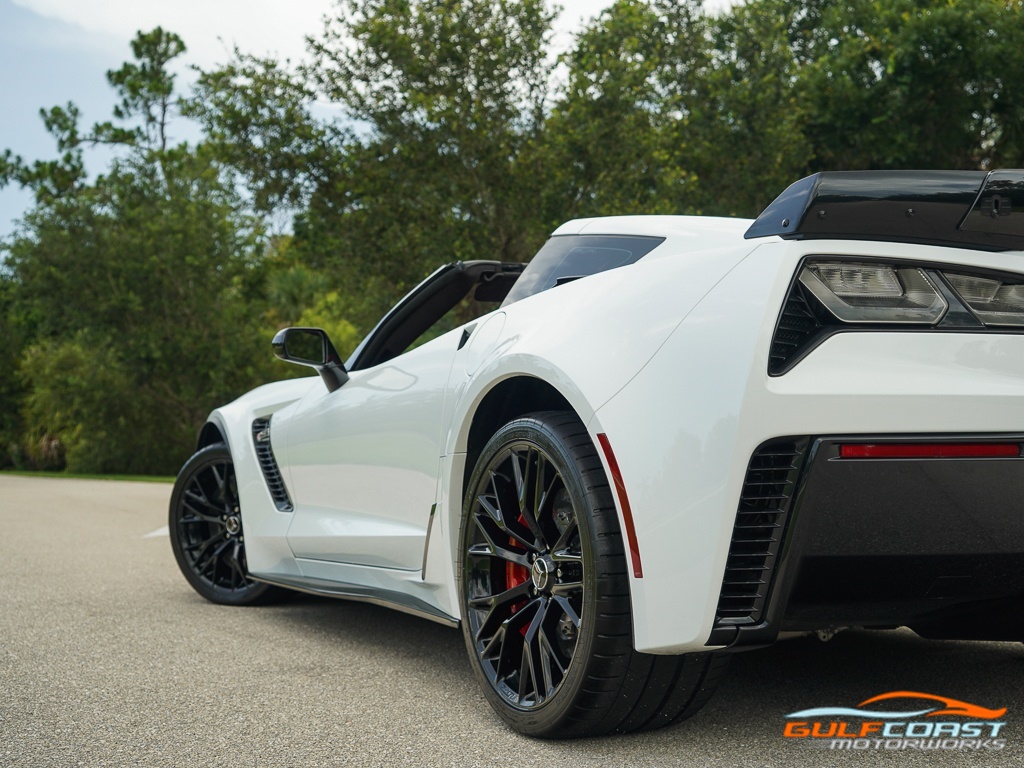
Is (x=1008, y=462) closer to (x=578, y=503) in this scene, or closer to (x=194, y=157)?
(x=578, y=503)

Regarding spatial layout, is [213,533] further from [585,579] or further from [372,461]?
[585,579]

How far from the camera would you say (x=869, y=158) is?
74.2ft

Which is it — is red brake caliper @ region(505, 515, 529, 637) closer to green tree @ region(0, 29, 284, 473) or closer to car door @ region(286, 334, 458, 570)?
car door @ region(286, 334, 458, 570)

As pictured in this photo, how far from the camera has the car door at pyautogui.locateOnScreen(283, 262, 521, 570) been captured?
3.68 m

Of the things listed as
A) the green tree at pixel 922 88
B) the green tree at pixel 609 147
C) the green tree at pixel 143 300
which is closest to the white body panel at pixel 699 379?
the green tree at pixel 609 147

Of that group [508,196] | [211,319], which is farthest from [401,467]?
[211,319]

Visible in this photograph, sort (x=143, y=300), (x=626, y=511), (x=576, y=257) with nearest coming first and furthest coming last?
(x=626, y=511) < (x=576, y=257) < (x=143, y=300)

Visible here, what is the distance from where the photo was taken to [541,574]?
9.79 feet

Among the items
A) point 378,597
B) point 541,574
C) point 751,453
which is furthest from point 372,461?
point 751,453

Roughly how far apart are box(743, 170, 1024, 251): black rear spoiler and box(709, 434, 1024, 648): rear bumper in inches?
18.5

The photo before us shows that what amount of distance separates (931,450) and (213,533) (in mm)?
4084

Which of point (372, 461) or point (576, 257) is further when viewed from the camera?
point (372, 461)

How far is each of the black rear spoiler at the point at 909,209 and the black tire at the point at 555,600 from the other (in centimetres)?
77

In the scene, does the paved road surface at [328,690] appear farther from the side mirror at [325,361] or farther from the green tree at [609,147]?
the green tree at [609,147]
